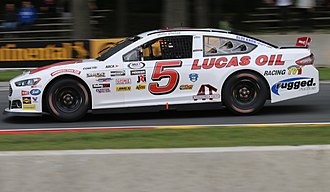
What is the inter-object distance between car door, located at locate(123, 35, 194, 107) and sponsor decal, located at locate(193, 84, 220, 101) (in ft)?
0.42

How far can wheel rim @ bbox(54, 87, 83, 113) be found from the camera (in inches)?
372

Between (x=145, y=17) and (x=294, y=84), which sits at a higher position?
(x=145, y=17)

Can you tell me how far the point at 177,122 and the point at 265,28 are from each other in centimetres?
1259

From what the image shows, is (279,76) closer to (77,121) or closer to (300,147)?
(77,121)

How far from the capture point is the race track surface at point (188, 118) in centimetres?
940

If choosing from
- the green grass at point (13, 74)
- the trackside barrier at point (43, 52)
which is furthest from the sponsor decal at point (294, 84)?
the trackside barrier at point (43, 52)

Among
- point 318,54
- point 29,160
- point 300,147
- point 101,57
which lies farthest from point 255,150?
point 318,54

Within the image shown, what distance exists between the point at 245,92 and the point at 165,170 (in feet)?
16.5

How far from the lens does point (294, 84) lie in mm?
9625

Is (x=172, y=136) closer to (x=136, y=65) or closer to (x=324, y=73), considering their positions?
(x=136, y=65)

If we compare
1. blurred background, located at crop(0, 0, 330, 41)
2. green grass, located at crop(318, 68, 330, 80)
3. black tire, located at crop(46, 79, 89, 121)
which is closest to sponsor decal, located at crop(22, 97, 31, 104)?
black tire, located at crop(46, 79, 89, 121)

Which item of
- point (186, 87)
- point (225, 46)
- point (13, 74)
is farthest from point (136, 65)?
point (13, 74)

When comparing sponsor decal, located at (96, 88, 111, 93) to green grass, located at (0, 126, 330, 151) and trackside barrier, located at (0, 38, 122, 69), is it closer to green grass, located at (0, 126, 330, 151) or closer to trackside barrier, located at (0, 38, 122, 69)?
green grass, located at (0, 126, 330, 151)

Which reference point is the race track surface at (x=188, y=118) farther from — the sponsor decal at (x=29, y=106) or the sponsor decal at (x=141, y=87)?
the sponsor decal at (x=141, y=87)
